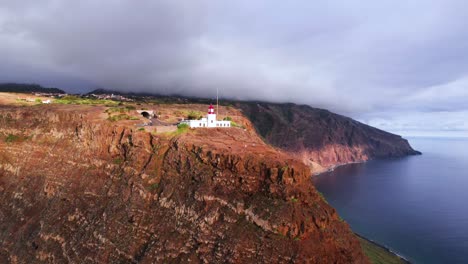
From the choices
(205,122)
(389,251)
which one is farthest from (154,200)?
(389,251)

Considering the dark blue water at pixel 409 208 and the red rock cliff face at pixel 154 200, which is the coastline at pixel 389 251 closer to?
the dark blue water at pixel 409 208

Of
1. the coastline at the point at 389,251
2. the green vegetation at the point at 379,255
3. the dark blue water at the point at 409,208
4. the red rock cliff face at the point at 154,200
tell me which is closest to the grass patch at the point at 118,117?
the red rock cliff face at the point at 154,200

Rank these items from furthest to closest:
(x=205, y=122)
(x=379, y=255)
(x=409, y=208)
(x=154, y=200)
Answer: (x=409, y=208)
(x=379, y=255)
(x=205, y=122)
(x=154, y=200)

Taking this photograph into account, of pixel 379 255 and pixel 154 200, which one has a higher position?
pixel 154 200

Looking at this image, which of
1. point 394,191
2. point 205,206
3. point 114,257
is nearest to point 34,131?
point 114,257

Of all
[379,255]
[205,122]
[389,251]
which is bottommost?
[389,251]

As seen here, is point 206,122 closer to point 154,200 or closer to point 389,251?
point 154,200
